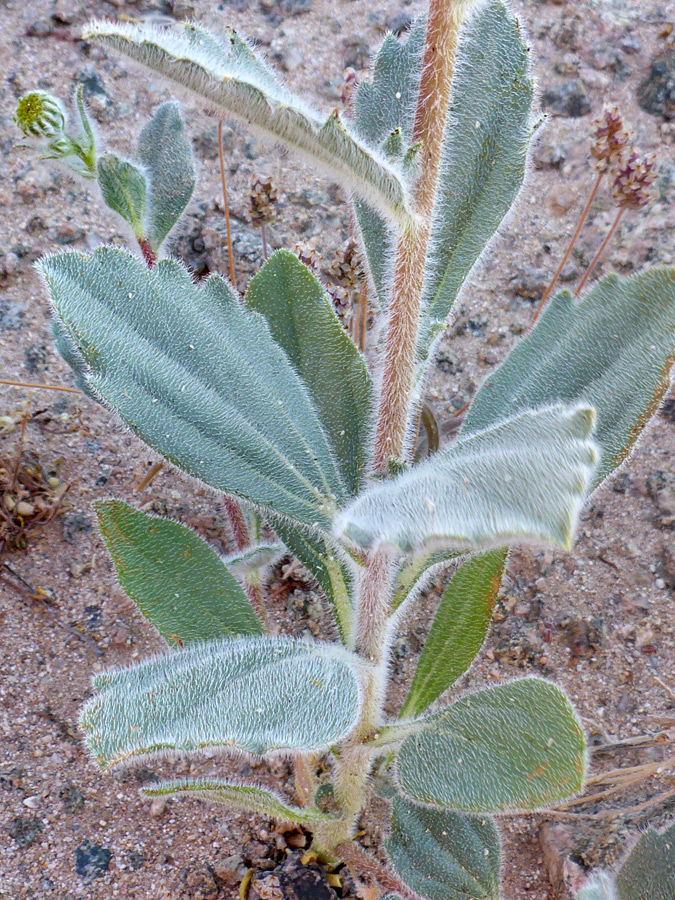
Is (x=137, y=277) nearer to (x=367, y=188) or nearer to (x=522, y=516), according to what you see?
(x=367, y=188)

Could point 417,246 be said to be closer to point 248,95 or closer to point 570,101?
point 248,95

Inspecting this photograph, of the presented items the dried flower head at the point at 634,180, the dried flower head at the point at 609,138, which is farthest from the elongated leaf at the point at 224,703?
the dried flower head at the point at 609,138

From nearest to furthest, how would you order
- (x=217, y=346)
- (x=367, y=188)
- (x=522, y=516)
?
(x=522, y=516) < (x=367, y=188) < (x=217, y=346)

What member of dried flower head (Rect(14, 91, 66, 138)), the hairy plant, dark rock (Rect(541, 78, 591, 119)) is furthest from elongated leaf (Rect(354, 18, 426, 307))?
dark rock (Rect(541, 78, 591, 119))

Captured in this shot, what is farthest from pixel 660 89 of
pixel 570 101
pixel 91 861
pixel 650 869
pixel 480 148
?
pixel 91 861

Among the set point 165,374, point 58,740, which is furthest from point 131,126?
point 58,740

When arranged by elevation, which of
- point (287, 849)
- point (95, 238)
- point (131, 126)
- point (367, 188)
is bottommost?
point (287, 849)

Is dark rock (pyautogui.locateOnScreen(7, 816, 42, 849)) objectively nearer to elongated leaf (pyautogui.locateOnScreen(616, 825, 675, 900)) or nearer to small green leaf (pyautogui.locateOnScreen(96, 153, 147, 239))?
elongated leaf (pyautogui.locateOnScreen(616, 825, 675, 900))

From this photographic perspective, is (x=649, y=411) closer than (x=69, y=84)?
Yes
